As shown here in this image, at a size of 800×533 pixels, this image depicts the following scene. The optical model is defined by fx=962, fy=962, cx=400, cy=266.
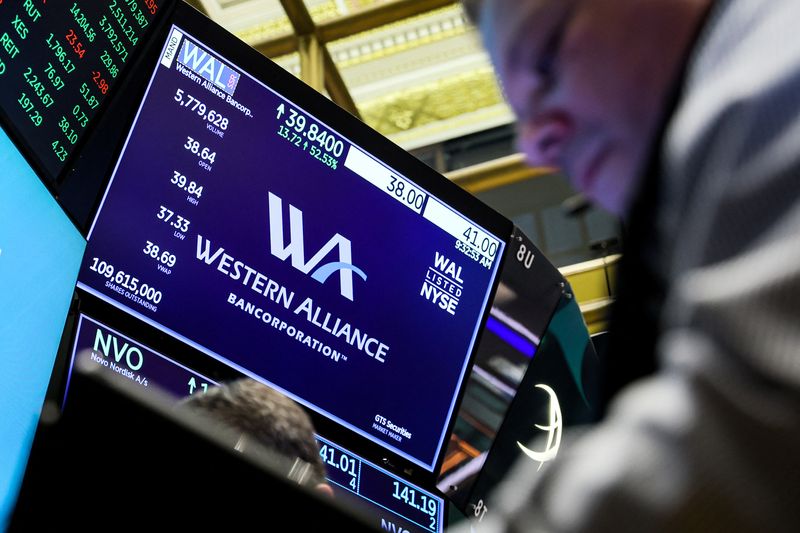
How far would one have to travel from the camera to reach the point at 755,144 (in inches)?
23.9

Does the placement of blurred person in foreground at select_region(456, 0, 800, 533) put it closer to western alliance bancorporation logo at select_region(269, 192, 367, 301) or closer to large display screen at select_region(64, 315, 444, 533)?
large display screen at select_region(64, 315, 444, 533)

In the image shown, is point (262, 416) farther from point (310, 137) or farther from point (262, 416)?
point (310, 137)

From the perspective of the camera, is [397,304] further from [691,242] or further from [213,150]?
[691,242]

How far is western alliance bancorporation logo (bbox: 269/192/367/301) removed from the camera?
8.64 ft

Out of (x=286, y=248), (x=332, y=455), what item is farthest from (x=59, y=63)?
(x=332, y=455)

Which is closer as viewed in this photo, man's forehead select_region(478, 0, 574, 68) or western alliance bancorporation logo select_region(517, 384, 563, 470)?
man's forehead select_region(478, 0, 574, 68)

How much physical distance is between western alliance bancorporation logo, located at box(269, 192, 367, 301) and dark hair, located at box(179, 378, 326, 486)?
1.81ft

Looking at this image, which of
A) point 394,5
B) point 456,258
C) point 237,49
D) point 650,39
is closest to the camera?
point 650,39

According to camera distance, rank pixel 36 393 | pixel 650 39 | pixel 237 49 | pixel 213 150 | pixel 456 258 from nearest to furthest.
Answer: pixel 650 39, pixel 36 393, pixel 213 150, pixel 237 49, pixel 456 258

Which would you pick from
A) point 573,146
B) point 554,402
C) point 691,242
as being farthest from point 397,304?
point 691,242

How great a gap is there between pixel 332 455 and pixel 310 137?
0.91 metres

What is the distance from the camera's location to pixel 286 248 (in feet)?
8.68

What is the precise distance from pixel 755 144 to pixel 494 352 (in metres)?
2.67

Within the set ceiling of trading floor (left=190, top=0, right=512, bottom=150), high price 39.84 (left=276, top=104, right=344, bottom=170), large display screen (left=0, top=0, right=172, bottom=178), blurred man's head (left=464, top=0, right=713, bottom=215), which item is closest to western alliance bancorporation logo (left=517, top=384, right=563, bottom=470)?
high price 39.84 (left=276, top=104, right=344, bottom=170)
